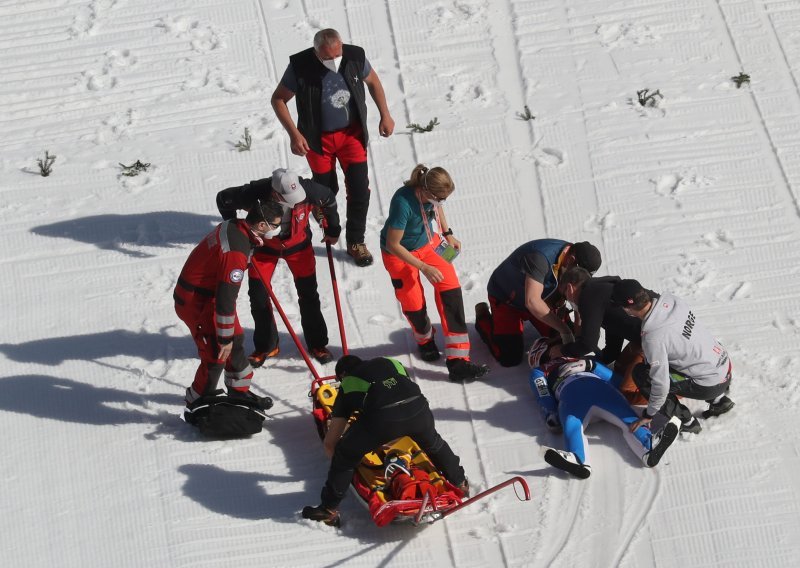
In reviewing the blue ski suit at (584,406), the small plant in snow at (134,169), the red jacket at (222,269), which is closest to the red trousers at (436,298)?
the blue ski suit at (584,406)

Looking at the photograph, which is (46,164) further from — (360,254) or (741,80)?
(741,80)

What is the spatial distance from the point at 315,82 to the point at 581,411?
305 cm

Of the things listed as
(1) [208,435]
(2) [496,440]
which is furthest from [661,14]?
(1) [208,435]

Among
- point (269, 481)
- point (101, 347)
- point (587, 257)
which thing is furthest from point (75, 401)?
point (587, 257)

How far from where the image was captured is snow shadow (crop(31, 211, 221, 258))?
392 inches

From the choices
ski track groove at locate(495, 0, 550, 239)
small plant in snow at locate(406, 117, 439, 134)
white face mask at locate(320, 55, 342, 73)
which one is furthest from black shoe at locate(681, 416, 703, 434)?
small plant in snow at locate(406, 117, 439, 134)

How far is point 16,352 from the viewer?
9.07 m

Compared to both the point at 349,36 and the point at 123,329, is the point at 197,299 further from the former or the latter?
the point at 349,36

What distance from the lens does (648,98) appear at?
10656 mm

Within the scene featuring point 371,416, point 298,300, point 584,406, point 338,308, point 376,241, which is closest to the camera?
point 371,416

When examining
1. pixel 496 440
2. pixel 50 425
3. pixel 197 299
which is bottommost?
pixel 496 440

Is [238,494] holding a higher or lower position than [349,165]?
lower

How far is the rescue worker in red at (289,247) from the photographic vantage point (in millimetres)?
8055

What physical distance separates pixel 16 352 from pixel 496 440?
141 inches
